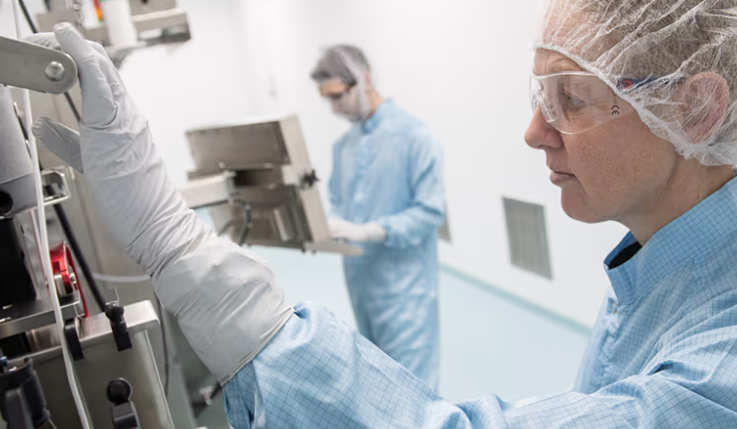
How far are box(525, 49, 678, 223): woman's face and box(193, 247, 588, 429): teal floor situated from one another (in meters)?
1.28

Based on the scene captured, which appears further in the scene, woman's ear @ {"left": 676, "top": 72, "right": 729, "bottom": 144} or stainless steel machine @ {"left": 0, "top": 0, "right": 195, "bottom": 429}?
woman's ear @ {"left": 676, "top": 72, "right": 729, "bottom": 144}

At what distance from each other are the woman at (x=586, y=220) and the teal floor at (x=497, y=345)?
1303 mm

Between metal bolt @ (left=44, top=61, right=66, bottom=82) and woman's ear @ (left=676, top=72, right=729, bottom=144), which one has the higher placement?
metal bolt @ (left=44, top=61, right=66, bottom=82)

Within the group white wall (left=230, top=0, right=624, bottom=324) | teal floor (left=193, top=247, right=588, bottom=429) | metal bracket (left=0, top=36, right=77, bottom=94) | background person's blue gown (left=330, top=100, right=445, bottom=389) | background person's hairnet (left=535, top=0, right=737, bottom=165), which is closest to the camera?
metal bracket (left=0, top=36, right=77, bottom=94)

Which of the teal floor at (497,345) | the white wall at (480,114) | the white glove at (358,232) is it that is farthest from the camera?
the white wall at (480,114)

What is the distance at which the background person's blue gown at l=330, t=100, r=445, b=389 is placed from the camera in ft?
6.10

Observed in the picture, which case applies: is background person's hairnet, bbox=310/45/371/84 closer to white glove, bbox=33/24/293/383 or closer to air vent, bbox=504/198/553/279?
air vent, bbox=504/198/553/279

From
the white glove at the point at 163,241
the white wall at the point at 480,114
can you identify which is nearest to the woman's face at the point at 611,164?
the white glove at the point at 163,241

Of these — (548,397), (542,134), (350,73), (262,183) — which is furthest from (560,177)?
(350,73)

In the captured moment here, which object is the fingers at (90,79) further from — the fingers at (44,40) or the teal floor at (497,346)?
the teal floor at (497,346)

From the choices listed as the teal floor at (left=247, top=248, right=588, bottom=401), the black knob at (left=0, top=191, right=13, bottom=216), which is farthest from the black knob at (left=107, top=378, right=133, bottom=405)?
the teal floor at (left=247, top=248, right=588, bottom=401)

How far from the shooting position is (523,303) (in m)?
2.86

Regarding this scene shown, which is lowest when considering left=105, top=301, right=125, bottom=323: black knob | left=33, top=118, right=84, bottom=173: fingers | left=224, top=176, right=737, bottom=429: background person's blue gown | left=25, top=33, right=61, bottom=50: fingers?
left=224, top=176, right=737, bottom=429: background person's blue gown

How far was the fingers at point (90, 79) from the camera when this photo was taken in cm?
54
